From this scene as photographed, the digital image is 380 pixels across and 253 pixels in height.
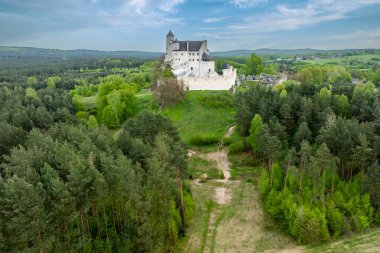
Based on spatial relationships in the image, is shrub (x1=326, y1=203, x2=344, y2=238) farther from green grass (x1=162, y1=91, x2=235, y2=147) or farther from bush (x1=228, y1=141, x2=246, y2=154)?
green grass (x1=162, y1=91, x2=235, y2=147)

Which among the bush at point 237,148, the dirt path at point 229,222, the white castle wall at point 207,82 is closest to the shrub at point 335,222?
the dirt path at point 229,222

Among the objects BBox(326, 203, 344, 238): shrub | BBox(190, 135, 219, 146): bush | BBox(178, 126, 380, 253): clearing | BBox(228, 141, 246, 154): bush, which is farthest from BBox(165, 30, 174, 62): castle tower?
BBox(326, 203, 344, 238): shrub

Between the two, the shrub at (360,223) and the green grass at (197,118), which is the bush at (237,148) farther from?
the shrub at (360,223)

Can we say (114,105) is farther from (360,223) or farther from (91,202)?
(360,223)

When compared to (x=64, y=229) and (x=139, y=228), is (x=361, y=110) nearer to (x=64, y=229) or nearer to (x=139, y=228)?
(x=139, y=228)

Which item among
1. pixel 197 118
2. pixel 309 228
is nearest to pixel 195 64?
pixel 197 118
